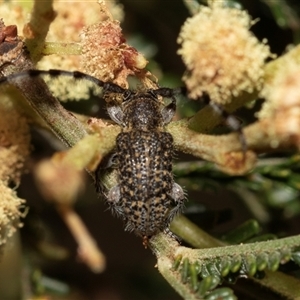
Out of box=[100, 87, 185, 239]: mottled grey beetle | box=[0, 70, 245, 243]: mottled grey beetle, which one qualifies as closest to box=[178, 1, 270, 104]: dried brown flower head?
box=[0, 70, 245, 243]: mottled grey beetle

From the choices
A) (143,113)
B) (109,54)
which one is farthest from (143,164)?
(109,54)

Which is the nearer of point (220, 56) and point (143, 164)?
point (220, 56)

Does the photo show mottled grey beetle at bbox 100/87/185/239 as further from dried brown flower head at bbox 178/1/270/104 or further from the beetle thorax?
dried brown flower head at bbox 178/1/270/104

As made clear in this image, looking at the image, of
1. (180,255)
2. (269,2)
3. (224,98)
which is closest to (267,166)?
(269,2)

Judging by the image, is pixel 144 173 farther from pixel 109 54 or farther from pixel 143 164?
pixel 109 54

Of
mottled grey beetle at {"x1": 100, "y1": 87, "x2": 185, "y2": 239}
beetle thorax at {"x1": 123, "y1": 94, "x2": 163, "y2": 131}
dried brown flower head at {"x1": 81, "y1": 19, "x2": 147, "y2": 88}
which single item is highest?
dried brown flower head at {"x1": 81, "y1": 19, "x2": 147, "y2": 88}

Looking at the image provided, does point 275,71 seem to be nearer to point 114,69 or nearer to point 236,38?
point 236,38

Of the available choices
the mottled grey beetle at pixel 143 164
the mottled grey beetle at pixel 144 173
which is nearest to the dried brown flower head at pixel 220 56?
the mottled grey beetle at pixel 143 164

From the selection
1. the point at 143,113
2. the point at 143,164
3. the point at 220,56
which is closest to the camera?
the point at 220,56

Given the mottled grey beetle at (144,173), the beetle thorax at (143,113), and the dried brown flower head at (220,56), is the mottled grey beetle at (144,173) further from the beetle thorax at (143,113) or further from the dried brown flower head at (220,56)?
the dried brown flower head at (220,56)
